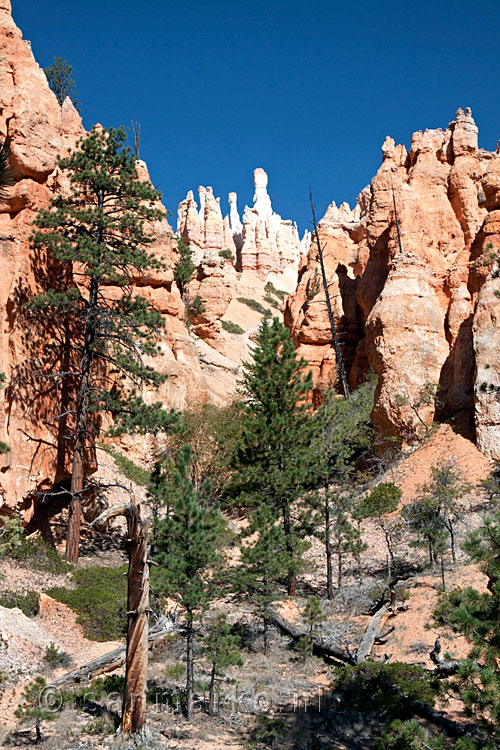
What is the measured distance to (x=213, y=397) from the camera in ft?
116

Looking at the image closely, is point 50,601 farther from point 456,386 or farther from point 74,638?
point 456,386

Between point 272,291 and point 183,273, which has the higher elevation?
point 272,291

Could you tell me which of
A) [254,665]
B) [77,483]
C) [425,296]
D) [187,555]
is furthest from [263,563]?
[425,296]

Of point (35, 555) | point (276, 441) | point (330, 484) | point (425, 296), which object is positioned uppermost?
point (425, 296)

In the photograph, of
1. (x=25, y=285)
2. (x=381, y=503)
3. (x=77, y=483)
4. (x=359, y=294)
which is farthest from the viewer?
(x=359, y=294)

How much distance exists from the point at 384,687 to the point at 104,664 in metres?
5.62

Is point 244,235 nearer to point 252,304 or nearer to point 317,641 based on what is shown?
point 252,304

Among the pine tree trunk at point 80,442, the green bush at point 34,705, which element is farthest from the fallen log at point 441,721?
the pine tree trunk at point 80,442

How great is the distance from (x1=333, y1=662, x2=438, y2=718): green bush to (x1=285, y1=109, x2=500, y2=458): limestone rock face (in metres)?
11.6

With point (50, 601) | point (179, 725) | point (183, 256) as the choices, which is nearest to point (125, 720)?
point (179, 725)

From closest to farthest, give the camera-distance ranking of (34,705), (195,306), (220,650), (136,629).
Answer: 1. (136,629)
2. (34,705)
3. (220,650)
4. (195,306)

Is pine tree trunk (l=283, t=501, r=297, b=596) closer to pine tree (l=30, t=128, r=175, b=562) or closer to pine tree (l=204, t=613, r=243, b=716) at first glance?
pine tree (l=30, t=128, r=175, b=562)

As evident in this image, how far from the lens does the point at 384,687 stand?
451 inches

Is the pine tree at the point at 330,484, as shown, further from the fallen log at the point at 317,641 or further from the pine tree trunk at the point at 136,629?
the pine tree trunk at the point at 136,629
